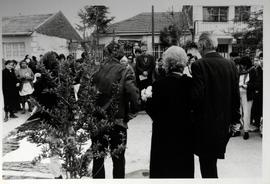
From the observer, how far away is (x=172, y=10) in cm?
373

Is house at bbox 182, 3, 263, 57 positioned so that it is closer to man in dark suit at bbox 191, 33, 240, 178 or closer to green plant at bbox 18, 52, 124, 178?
man in dark suit at bbox 191, 33, 240, 178

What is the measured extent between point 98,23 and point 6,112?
124 cm

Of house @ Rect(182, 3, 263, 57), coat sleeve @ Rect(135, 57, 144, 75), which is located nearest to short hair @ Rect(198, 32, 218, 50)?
house @ Rect(182, 3, 263, 57)

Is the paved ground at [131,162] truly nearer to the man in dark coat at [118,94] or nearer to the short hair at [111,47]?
the man in dark coat at [118,94]

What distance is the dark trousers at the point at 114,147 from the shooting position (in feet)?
9.50

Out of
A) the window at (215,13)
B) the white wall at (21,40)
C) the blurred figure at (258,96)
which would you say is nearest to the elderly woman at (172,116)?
the window at (215,13)

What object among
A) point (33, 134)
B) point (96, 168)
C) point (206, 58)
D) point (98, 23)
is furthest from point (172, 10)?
point (33, 134)

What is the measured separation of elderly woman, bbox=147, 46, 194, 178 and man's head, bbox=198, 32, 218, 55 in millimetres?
266

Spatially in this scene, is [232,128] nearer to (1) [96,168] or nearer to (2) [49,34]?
(1) [96,168]

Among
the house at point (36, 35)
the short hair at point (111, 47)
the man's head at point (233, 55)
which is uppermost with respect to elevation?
the house at point (36, 35)

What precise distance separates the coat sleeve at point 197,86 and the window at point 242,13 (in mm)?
1105

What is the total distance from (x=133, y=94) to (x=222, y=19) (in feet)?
5.41

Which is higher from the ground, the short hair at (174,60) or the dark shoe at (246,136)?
the short hair at (174,60)

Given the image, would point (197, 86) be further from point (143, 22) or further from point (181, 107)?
point (143, 22)
